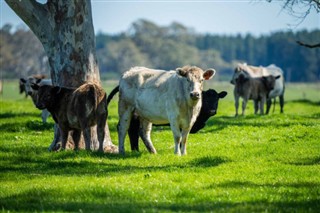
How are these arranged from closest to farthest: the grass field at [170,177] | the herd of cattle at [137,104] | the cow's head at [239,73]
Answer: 1. the grass field at [170,177]
2. the herd of cattle at [137,104]
3. the cow's head at [239,73]

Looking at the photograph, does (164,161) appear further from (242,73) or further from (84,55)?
(242,73)

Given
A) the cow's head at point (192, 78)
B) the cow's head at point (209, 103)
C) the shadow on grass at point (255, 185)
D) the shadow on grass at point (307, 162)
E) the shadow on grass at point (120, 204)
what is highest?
the cow's head at point (192, 78)

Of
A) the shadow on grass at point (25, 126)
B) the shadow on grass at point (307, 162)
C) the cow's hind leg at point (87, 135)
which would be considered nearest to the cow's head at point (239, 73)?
the shadow on grass at point (25, 126)

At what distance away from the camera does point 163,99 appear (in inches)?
613

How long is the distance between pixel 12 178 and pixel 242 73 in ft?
69.4

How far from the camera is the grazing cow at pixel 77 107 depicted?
49.6 feet

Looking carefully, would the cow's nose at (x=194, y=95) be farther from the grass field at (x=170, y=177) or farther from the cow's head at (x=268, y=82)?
the cow's head at (x=268, y=82)

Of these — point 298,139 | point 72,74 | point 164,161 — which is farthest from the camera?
point 298,139

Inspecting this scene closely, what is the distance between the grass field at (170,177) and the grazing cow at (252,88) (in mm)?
12197

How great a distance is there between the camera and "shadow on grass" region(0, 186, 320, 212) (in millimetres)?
9359

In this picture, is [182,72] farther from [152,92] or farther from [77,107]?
[77,107]

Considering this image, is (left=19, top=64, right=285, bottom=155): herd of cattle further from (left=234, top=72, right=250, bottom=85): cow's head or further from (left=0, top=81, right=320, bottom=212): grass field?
(left=234, top=72, right=250, bottom=85): cow's head

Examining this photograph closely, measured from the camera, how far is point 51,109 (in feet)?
53.0

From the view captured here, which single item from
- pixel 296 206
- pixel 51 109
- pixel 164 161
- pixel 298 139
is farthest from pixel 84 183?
pixel 298 139
